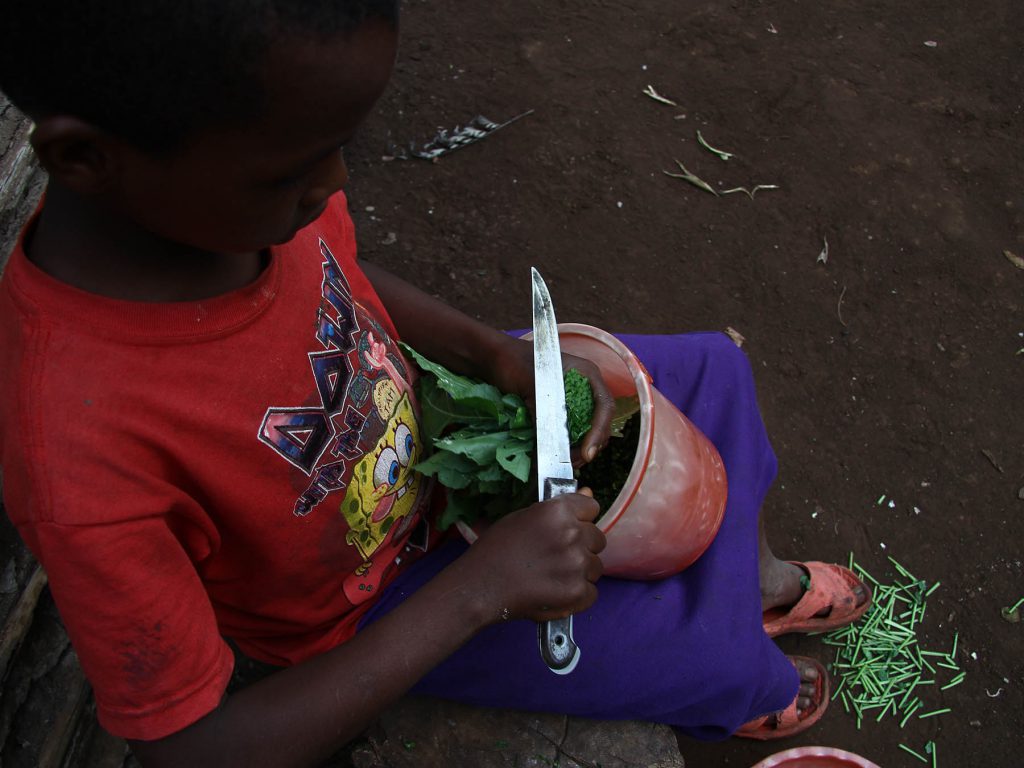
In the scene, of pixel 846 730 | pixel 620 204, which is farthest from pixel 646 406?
pixel 620 204

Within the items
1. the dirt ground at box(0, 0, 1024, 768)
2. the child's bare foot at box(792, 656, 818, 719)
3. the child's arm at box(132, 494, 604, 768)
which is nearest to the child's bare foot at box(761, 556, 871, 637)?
the child's bare foot at box(792, 656, 818, 719)

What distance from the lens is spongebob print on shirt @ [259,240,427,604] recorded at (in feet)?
4.86

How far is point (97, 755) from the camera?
2236 millimetres

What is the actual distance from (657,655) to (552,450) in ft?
1.78

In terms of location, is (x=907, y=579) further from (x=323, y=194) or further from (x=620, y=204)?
(x=323, y=194)

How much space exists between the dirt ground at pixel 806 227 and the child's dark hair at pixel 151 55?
2435 millimetres

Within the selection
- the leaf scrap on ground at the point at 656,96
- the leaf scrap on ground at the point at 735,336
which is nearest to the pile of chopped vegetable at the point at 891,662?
the leaf scrap on ground at the point at 735,336

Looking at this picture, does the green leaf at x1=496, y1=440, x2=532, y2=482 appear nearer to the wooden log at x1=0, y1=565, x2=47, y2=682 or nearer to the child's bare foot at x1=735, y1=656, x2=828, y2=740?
the wooden log at x1=0, y1=565, x2=47, y2=682

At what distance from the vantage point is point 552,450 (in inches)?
64.1

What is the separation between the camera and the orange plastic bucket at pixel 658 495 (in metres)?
1.72

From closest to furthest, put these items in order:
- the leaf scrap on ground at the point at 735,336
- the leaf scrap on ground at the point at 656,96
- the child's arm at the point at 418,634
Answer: the child's arm at the point at 418,634
the leaf scrap on ground at the point at 735,336
the leaf scrap on ground at the point at 656,96

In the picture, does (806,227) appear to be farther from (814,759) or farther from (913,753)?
(814,759)

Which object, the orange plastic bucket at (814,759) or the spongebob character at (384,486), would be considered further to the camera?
the orange plastic bucket at (814,759)

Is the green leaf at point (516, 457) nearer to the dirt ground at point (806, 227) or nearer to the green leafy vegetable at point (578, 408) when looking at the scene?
the green leafy vegetable at point (578, 408)
